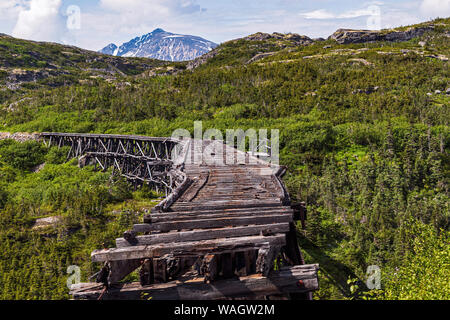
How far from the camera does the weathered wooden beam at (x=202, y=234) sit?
3778mm

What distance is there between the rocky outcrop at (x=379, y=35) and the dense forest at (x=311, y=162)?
2747 centimetres

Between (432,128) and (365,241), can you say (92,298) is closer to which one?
(365,241)

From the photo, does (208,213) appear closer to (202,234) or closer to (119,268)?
(202,234)

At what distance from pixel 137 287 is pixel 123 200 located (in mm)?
15385

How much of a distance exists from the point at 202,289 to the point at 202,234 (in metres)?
0.96

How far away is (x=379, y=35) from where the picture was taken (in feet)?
289

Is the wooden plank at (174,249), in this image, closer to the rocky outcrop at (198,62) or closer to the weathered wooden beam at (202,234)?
the weathered wooden beam at (202,234)

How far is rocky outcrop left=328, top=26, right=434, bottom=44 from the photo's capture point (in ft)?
274

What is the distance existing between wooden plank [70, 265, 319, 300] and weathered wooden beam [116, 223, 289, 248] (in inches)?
24.6

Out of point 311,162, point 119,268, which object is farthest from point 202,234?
point 311,162

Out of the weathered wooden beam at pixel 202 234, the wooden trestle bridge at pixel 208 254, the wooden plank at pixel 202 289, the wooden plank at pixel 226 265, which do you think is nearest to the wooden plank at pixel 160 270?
the wooden trestle bridge at pixel 208 254

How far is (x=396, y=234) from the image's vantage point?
17.1 metres

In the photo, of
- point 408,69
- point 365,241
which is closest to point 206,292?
point 365,241

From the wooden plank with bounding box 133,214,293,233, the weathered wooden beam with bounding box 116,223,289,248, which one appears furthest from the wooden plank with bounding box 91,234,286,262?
the wooden plank with bounding box 133,214,293,233
